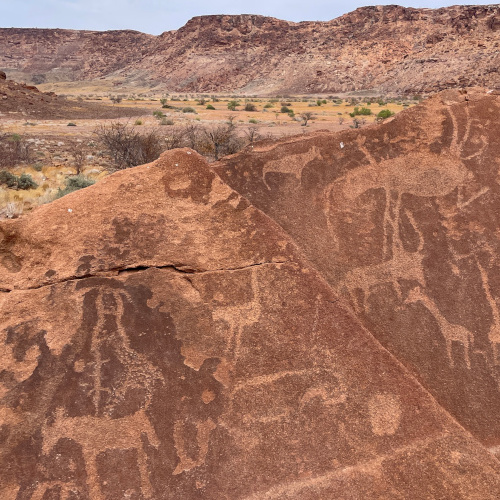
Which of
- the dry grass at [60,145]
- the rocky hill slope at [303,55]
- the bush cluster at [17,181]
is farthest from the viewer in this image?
the rocky hill slope at [303,55]

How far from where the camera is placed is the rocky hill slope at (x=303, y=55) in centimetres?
4556

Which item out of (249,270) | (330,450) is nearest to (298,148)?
(249,270)

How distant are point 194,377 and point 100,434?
1.84 ft

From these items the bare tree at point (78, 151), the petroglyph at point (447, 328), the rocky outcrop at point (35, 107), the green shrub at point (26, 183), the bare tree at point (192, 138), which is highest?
the rocky outcrop at point (35, 107)

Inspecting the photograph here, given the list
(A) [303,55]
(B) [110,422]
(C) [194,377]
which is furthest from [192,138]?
(A) [303,55]

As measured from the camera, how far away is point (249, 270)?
3.12m

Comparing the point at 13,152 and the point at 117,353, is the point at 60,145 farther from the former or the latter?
the point at 117,353

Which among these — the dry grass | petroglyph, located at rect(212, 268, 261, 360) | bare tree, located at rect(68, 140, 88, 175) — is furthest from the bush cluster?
petroglyph, located at rect(212, 268, 261, 360)

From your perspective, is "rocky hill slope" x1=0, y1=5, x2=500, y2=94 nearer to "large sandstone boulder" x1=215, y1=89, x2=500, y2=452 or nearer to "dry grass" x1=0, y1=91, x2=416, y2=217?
"dry grass" x1=0, y1=91, x2=416, y2=217

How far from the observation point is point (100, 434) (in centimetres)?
252

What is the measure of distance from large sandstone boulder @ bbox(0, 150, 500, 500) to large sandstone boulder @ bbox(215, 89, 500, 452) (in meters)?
0.42

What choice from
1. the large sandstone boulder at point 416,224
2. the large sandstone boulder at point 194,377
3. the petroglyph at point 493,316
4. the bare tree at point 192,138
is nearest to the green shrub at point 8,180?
the bare tree at point 192,138

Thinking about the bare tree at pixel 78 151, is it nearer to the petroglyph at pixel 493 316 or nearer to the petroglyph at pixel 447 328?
the petroglyph at pixel 447 328

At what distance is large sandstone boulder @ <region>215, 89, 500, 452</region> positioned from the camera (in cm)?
317
